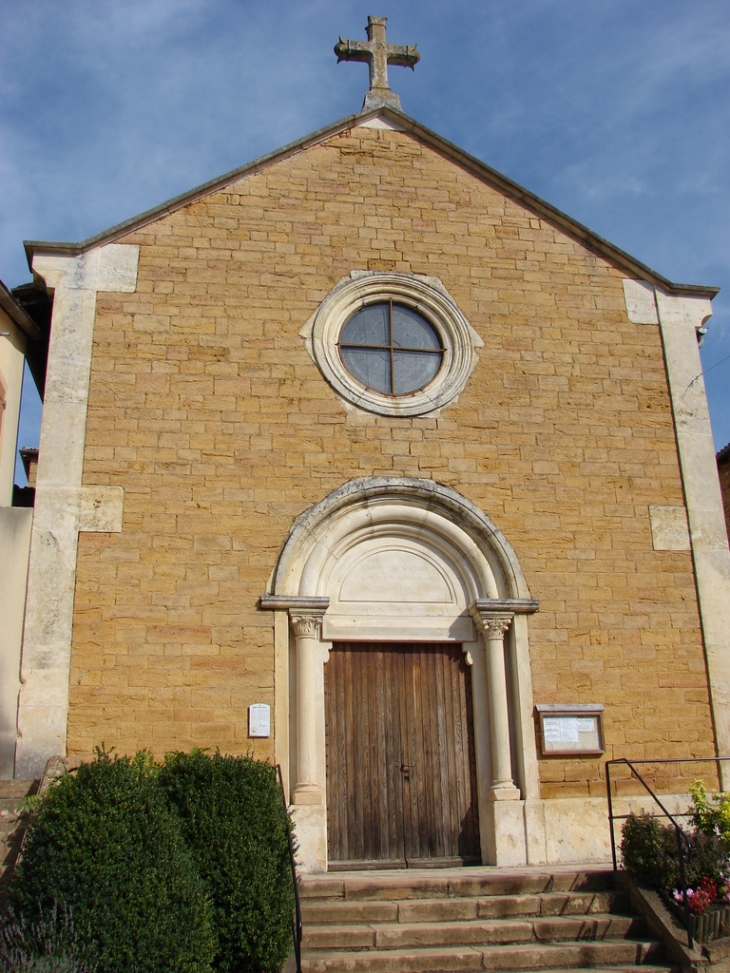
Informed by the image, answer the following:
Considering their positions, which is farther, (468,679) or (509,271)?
(509,271)

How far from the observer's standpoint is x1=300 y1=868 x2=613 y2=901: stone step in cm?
763

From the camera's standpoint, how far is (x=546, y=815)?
9.12 metres

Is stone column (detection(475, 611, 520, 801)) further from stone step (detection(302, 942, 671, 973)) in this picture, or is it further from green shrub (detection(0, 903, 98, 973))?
green shrub (detection(0, 903, 98, 973))

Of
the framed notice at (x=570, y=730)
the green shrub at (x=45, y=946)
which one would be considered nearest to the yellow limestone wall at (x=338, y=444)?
the framed notice at (x=570, y=730)

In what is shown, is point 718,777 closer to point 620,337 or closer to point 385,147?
point 620,337

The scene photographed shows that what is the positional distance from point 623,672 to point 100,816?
5429 millimetres

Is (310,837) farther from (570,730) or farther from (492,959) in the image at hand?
(570,730)

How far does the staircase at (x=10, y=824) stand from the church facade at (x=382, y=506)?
0.80 ft

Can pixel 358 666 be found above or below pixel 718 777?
above

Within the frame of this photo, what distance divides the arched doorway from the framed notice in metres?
0.16

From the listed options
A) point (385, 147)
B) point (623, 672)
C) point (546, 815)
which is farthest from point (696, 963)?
point (385, 147)

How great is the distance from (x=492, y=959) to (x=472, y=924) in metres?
0.43

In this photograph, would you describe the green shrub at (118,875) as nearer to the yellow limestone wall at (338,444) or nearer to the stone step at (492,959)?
the stone step at (492,959)

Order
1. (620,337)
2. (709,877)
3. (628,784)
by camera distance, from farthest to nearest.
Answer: (620,337) → (628,784) → (709,877)
